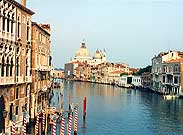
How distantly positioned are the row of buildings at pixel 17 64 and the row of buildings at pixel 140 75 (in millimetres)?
27860

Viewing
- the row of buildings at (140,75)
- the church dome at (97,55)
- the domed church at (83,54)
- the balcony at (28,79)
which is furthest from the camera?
the domed church at (83,54)

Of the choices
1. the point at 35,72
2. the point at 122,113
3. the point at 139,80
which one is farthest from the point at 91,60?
the point at 35,72

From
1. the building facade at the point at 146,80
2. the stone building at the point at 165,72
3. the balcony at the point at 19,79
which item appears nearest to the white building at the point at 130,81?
the building facade at the point at 146,80

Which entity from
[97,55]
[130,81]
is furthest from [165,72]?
[97,55]

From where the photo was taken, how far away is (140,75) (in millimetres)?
73750

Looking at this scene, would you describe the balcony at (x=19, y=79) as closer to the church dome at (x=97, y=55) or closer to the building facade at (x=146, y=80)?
the building facade at (x=146, y=80)

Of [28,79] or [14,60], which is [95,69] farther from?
[14,60]

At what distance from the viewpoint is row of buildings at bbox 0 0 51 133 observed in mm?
14523

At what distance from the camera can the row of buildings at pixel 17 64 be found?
14523 millimetres

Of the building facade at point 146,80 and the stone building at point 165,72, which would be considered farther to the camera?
the building facade at point 146,80

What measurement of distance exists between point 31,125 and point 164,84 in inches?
1375

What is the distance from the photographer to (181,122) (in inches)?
926

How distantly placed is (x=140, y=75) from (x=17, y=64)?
58.6 meters

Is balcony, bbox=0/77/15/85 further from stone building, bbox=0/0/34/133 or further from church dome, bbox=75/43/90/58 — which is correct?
church dome, bbox=75/43/90/58
